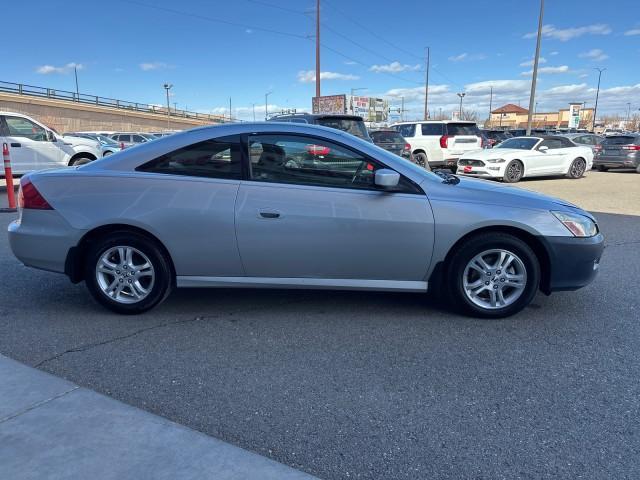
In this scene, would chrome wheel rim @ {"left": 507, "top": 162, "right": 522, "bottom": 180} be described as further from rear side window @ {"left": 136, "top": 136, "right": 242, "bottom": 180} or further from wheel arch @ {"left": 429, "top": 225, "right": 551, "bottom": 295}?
rear side window @ {"left": 136, "top": 136, "right": 242, "bottom": 180}

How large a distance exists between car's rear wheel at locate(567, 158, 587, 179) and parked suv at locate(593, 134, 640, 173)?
11.6 ft

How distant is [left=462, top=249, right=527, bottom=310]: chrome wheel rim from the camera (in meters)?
3.91

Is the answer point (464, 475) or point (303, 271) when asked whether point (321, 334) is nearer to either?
point (303, 271)

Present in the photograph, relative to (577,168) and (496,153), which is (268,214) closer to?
(496,153)

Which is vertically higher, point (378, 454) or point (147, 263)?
point (147, 263)

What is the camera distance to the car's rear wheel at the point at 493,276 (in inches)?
152

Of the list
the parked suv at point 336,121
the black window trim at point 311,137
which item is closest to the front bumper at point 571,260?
the black window trim at point 311,137

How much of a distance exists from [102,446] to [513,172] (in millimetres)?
14392

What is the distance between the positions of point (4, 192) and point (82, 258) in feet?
33.7

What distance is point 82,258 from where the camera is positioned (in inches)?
161

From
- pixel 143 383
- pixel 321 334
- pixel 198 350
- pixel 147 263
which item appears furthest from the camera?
pixel 147 263

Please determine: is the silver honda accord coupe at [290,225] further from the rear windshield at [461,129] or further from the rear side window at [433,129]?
the rear windshield at [461,129]

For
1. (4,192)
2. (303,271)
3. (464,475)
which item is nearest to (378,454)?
(464,475)

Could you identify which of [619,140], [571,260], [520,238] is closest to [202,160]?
[520,238]
